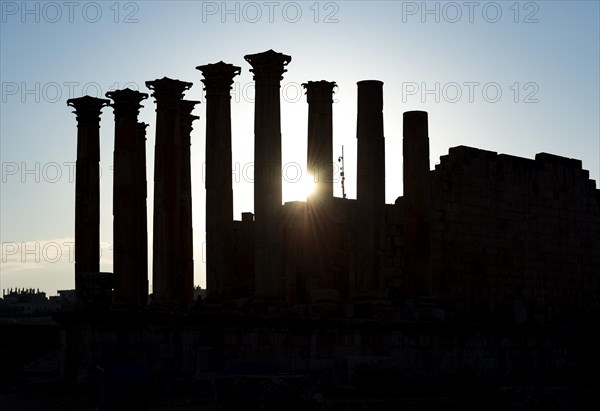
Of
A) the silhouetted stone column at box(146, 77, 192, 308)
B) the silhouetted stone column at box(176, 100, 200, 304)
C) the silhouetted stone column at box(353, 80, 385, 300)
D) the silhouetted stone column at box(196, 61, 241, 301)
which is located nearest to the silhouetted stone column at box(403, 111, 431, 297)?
the silhouetted stone column at box(353, 80, 385, 300)

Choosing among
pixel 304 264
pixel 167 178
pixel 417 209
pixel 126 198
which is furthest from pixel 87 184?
pixel 417 209

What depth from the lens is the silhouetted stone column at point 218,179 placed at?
33.9 m

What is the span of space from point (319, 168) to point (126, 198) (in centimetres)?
575

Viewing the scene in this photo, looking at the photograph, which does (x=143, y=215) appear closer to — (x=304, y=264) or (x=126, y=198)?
(x=126, y=198)

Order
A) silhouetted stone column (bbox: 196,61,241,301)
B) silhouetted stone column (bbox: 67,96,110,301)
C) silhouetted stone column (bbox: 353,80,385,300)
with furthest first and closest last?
silhouetted stone column (bbox: 67,96,110,301), silhouetted stone column (bbox: 196,61,241,301), silhouetted stone column (bbox: 353,80,385,300)

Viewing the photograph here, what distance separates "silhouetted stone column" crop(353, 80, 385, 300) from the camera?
33.5 metres

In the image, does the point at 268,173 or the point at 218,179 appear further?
the point at 218,179

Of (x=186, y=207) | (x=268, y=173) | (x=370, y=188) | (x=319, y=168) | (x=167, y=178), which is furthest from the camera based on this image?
(x=186, y=207)

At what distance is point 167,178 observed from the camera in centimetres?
3462

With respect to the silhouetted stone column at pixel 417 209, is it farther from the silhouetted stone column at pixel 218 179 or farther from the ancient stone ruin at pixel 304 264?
the silhouetted stone column at pixel 218 179

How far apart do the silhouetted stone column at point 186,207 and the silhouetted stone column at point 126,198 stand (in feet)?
11.4

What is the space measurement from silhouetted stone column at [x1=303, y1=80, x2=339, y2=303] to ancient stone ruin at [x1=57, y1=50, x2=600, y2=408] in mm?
43

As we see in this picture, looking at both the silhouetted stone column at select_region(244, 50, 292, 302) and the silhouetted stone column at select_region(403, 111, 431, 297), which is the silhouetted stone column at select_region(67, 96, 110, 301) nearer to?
the silhouetted stone column at select_region(244, 50, 292, 302)

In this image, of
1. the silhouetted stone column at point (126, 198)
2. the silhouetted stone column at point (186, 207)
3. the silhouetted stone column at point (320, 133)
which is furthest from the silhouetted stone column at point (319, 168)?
the silhouetted stone column at point (126, 198)
